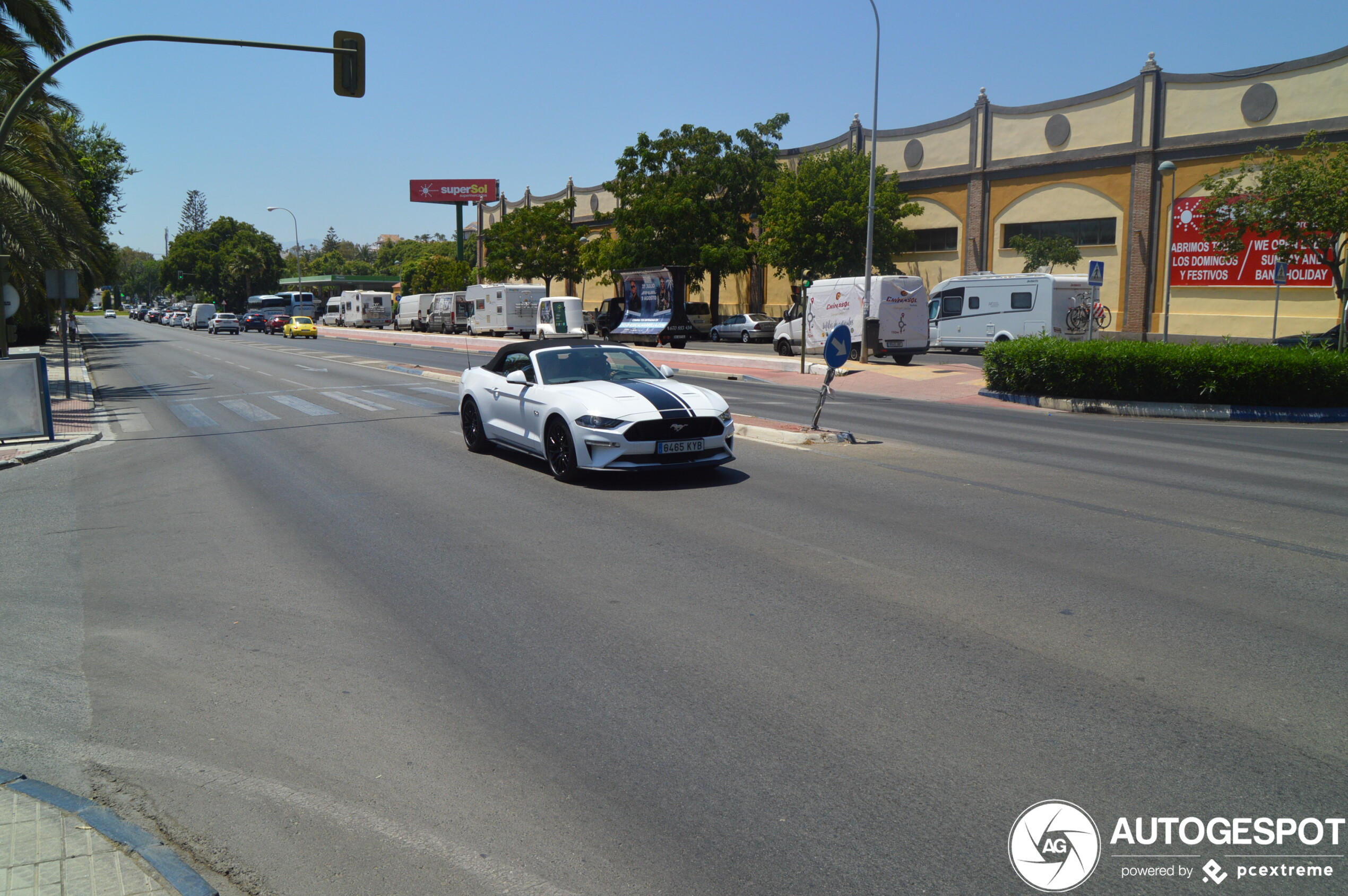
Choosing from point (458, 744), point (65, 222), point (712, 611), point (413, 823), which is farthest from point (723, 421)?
point (65, 222)

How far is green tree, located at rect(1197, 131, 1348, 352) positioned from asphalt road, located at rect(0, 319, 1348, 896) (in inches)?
955

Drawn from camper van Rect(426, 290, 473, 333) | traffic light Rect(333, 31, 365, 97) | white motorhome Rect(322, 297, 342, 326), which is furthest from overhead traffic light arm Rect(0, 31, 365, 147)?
white motorhome Rect(322, 297, 342, 326)

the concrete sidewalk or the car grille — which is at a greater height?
the car grille

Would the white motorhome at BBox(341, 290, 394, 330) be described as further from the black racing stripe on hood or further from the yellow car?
the black racing stripe on hood

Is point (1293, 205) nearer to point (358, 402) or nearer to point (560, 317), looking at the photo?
point (358, 402)

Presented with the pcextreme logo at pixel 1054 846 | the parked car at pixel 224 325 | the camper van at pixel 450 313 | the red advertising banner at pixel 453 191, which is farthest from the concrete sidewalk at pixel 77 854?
the red advertising banner at pixel 453 191

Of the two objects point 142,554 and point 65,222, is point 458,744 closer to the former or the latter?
point 142,554

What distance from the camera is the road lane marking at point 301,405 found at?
19078 mm

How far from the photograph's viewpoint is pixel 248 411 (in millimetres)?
19719

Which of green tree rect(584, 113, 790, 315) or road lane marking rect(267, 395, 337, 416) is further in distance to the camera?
green tree rect(584, 113, 790, 315)

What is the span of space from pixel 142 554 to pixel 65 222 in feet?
64.0

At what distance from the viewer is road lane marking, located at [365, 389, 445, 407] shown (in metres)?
20.1

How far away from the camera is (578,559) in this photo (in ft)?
25.1

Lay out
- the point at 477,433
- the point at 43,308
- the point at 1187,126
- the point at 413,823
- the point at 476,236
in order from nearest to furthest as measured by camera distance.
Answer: the point at 413,823
the point at 477,433
the point at 43,308
the point at 1187,126
the point at 476,236
